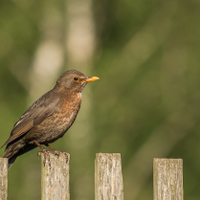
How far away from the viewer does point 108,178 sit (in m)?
3.30

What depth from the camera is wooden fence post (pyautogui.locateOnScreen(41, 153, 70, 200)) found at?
3.19 metres

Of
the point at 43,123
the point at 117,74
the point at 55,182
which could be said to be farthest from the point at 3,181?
the point at 117,74

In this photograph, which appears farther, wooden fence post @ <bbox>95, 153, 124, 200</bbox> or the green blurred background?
the green blurred background

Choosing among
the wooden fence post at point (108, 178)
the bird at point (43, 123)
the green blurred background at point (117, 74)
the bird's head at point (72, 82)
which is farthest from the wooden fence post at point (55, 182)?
the green blurred background at point (117, 74)

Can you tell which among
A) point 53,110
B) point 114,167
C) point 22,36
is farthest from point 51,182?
point 22,36

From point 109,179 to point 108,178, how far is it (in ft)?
0.04

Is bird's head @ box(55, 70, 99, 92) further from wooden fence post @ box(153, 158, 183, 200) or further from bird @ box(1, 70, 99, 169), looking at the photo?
wooden fence post @ box(153, 158, 183, 200)

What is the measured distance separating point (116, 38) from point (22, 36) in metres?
2.04

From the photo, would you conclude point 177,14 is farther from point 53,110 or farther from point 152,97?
point 53,110

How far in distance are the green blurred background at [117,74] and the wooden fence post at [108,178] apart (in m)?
4.93

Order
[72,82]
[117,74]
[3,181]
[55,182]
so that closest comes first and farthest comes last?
[3,181]
[55,182]
[72,82]
[117,74]

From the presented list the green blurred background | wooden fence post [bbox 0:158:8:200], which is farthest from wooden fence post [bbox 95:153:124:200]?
the green blurred background

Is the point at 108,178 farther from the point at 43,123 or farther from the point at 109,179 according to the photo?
the point at 43,123

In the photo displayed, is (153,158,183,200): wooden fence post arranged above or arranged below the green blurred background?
below
